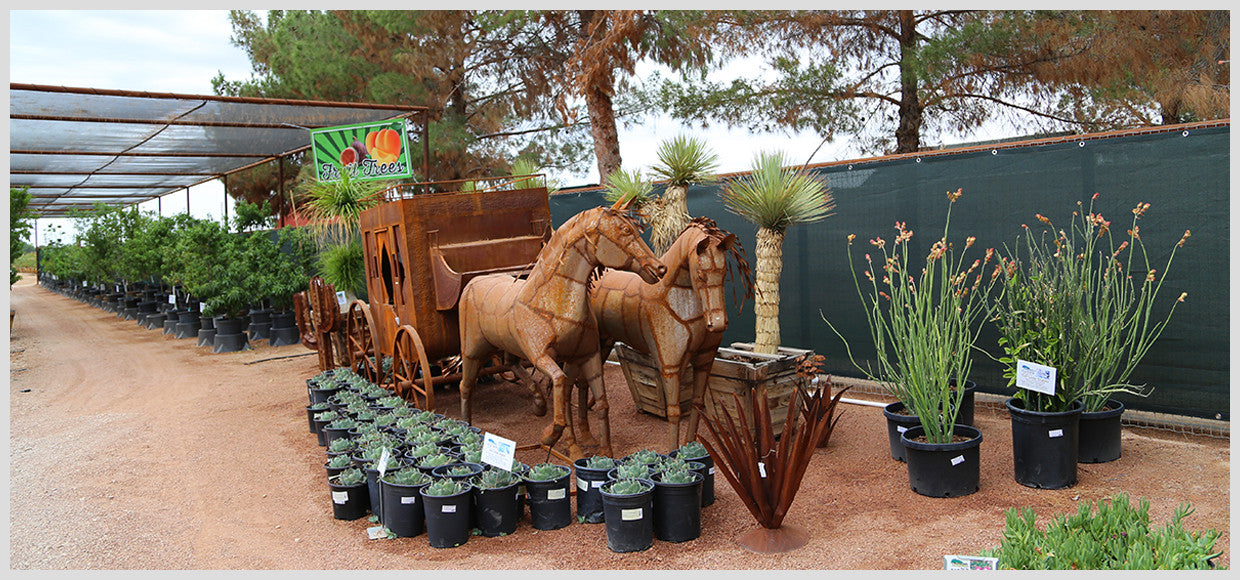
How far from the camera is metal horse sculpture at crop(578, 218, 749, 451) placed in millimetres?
4297

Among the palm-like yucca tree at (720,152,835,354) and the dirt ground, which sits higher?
the palm-like yucca tree at (720,152,835,354)

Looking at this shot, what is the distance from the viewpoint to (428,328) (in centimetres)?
608

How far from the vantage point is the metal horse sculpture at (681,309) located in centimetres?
430

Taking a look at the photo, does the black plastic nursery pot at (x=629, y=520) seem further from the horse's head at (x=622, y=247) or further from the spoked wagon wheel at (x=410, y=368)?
the spoked wagon wheel at (x=410, y=368)

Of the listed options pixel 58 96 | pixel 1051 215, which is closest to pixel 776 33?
pixel 1051 215

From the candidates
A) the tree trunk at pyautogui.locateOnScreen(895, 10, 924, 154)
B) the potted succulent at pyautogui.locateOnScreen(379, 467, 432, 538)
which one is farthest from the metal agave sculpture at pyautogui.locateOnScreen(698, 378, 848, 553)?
the tree trunk at pyautogui.locateOnScreen(895, 10, 924, 154)

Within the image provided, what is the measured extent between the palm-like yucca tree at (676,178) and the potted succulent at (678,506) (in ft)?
9.62

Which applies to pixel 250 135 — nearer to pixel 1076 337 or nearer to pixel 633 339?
pixel 633 339

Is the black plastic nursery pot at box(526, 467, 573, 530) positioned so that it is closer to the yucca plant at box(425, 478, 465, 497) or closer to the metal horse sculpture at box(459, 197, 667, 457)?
the yucca plant at box(425, 478, 465, 497)

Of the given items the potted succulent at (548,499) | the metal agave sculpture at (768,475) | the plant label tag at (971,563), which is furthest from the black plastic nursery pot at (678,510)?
the plant label tag at (971,563)

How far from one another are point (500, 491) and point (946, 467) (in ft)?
7.59


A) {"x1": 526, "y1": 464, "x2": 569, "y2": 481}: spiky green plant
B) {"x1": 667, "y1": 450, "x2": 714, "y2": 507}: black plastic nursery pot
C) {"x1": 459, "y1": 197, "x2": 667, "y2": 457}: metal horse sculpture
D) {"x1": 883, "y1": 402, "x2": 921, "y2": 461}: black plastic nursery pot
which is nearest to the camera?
{"x1": 526, "y1": 464, "x2": 569, "y2": 481}: spiky green plant

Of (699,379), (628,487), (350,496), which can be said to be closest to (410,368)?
(350,496)

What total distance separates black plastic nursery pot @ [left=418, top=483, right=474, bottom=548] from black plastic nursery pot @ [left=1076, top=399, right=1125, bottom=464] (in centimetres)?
351
